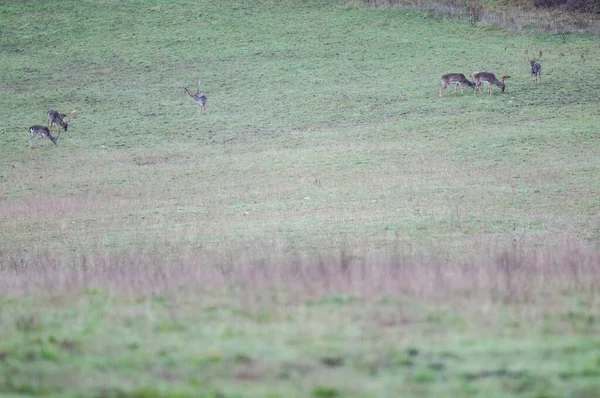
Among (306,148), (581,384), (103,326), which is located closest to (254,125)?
(306,148)

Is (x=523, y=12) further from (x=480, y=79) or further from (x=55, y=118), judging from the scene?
(x=55, y=118)

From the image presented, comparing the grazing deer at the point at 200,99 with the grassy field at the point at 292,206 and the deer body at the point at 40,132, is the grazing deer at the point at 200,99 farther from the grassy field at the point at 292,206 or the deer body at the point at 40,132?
the deer body at the point at 40,132

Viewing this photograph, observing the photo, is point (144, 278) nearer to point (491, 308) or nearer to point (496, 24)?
point (491, 308)

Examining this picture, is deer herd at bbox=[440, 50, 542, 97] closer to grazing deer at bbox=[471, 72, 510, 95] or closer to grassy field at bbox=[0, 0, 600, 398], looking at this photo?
grazing deer at bbox=[471, 72, 510, 95]

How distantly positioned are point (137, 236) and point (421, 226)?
615 cm

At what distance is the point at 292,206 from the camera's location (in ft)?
73.8

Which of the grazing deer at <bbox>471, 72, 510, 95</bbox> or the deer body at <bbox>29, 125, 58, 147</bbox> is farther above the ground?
the grazing deer at <bbox>471, 72, 510, 95</bbox>

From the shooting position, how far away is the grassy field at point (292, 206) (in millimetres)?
7996

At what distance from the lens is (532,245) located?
16312 mm

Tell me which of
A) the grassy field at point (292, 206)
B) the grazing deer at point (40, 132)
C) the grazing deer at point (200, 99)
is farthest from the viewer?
the grazing deer at point (200, 99)

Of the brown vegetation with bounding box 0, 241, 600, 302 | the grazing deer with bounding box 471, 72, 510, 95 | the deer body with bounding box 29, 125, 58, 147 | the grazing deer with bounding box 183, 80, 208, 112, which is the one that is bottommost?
the brown vegetation with bounding box 0, 241, 600, 302

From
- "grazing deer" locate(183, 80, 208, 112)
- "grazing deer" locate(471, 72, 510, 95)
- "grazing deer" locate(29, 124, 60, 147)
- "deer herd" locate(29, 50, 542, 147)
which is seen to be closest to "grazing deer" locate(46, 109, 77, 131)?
"deer herd" locate(29, 50, 542, 147)

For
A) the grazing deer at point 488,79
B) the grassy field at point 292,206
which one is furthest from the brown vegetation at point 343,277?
the grazing deer at point 488,79

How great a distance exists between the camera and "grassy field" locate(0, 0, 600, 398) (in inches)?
315
